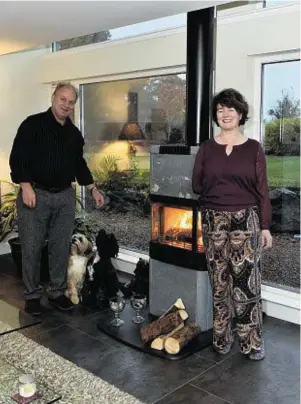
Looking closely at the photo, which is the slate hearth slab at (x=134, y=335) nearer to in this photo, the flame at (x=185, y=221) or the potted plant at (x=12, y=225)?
the flame at (x=185, y=221)

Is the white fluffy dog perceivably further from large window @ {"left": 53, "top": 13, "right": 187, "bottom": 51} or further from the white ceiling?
large window @ {"left": 53, "top": 13, "right": 187, "bottom": 51}

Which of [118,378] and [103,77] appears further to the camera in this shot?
[103,77]

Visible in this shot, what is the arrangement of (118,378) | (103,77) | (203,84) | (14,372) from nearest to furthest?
(14,372)
(118,378)
(203,84)
(103,77)

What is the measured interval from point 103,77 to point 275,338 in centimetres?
Answer: 268

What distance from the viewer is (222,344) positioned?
255 cm

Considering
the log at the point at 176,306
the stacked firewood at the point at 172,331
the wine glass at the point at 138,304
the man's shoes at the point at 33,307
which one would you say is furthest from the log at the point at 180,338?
the man's shoes at the point at 33,307

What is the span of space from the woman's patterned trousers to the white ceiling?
3.65ft

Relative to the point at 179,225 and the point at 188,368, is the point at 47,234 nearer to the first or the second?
the point at 179,225

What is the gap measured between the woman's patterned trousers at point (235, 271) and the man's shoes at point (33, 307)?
1.27 m

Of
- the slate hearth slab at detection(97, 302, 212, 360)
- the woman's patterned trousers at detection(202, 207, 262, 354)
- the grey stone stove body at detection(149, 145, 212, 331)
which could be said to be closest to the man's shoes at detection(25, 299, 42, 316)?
the slate hearth slab at detection(97, 302, 212, 360)

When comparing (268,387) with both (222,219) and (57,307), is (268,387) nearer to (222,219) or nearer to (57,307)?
(222,219)

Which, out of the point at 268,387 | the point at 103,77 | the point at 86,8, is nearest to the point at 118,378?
the point at 268,387

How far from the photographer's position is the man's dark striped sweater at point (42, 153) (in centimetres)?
308

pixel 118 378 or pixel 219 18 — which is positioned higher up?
pixel 219 18
